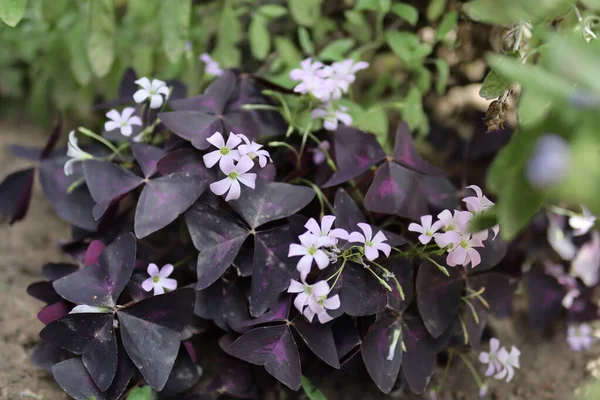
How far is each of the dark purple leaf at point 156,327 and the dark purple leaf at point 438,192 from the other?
0.58 metres

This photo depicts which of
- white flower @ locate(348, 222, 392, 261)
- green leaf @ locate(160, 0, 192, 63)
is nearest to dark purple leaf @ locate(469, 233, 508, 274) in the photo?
white flower @ locate(348, 222, 392, 261)

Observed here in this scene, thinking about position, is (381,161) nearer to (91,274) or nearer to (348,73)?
(348,73)

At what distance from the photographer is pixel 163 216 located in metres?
1.10

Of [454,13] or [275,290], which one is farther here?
[454,13]

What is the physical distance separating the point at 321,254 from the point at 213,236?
0.26 meters

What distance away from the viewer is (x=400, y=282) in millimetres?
1108

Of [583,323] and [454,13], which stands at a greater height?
[454,13]

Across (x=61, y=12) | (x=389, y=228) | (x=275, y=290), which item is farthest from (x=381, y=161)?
(x=61, y=12)

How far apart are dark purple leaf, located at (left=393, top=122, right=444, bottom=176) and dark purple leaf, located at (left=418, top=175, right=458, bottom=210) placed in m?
0.02

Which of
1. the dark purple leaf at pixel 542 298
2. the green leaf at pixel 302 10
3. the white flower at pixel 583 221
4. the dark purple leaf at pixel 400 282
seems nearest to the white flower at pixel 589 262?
the dark purple leaf at pixel 542 298

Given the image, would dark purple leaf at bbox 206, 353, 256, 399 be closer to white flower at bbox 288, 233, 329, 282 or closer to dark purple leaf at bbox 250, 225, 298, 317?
dark purple leaf at bbox 250, 225, 298, 317

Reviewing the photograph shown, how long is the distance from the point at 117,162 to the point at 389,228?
66cm

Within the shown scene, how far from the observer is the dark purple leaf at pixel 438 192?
1286mm

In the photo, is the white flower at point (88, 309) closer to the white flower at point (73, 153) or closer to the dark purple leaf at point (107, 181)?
the dark purple leaf at point (107, 181)
